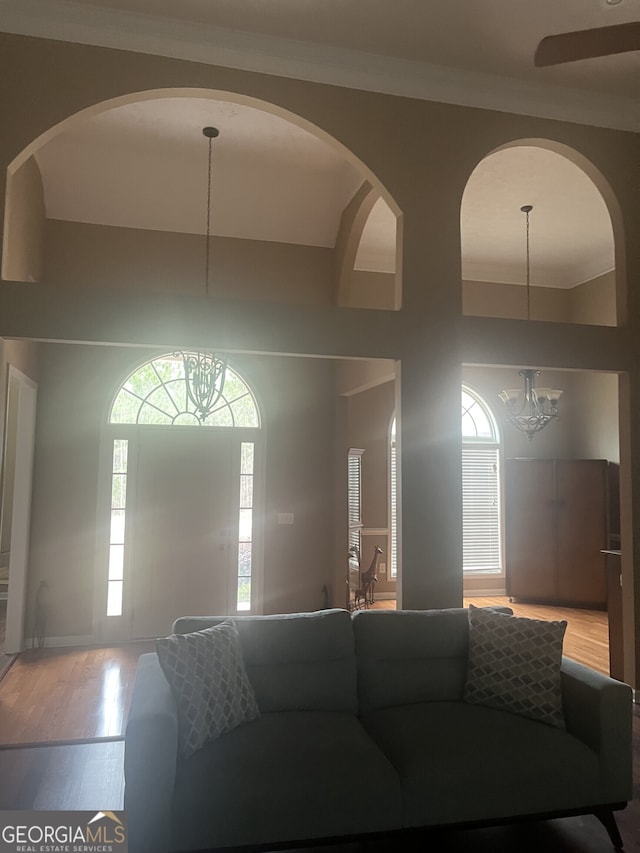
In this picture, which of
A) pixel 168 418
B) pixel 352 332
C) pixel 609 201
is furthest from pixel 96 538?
pixel 609 201

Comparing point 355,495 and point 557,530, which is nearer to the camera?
point 355,495

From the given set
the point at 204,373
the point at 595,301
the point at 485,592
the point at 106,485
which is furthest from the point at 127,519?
the point at 595,301

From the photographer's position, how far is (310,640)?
3.04 metres

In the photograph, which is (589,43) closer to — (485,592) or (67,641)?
(67,641)

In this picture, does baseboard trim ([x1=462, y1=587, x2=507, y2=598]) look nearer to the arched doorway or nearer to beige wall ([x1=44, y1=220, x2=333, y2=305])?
the arched doorway

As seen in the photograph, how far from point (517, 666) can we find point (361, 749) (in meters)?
0.91

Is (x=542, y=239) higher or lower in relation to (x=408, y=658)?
higher

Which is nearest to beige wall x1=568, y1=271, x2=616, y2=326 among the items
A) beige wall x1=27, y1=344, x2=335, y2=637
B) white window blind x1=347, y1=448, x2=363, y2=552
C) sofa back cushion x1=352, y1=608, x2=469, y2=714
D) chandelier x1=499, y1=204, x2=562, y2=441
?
chandelier x1=499, y1=204, x2=562, y2=441

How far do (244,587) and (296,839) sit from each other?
4.15 meters

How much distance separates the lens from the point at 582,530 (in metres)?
7.66

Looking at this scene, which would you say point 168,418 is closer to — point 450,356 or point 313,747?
point 450,356

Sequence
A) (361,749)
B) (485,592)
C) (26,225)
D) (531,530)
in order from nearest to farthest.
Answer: (361,749) < (26,225) < (531,530) < (485,592)

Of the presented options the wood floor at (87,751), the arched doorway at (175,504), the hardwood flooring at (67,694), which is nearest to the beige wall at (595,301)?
the wood floor at (87,751)

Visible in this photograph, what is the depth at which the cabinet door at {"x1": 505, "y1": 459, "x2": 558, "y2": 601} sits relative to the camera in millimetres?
7797
